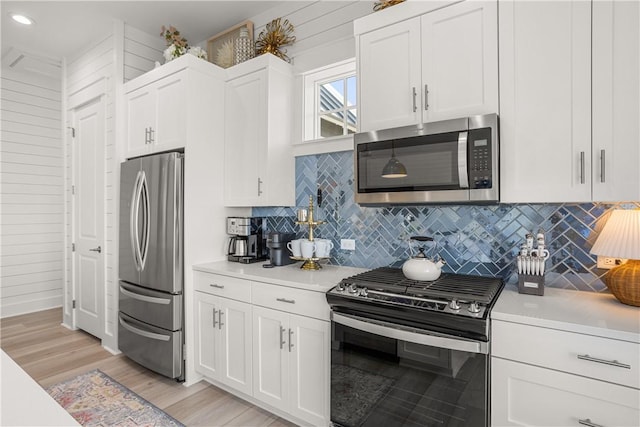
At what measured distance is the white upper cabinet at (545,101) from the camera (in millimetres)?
1521

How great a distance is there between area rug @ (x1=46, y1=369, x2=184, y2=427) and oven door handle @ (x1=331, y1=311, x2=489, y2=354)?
1317 mm

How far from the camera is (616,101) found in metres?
1.45

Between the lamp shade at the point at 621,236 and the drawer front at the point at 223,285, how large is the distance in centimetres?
191

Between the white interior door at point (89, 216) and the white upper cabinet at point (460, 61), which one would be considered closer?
the white upper cabinet at point (460, 61)

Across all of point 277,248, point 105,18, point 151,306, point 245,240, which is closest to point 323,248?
point 277,248

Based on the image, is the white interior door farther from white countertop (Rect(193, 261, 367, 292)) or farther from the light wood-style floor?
white countertop (Rect(193, 261, 367, 292))

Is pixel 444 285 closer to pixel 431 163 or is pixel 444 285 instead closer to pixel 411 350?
pixel 411 350

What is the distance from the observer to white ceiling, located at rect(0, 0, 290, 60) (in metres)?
2.96

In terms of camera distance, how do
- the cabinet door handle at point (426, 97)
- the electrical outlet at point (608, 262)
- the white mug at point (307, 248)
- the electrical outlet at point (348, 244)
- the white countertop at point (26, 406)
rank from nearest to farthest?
the white countertop at point (26, 406), the electrical outlet at point (608, 262), the cabinet door handle at point (426, 97), the white mug at point (307, 248), the electrical outlet at point (348, 244)

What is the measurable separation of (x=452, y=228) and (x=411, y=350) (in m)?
0.86

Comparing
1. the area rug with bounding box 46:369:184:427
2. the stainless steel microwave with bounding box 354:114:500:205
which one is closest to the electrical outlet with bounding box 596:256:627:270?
the stainless steel microwave with bounding box 354:114:500:205

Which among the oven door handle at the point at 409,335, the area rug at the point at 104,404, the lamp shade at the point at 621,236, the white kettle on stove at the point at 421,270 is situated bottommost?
the area rug at the point at 104,404

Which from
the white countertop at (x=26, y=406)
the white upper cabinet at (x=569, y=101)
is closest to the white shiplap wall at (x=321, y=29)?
the white upper cabinet at (x=569, y=101)

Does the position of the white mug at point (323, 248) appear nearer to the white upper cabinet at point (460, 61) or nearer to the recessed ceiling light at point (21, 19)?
the white upper cabinet at point (460, 61)
